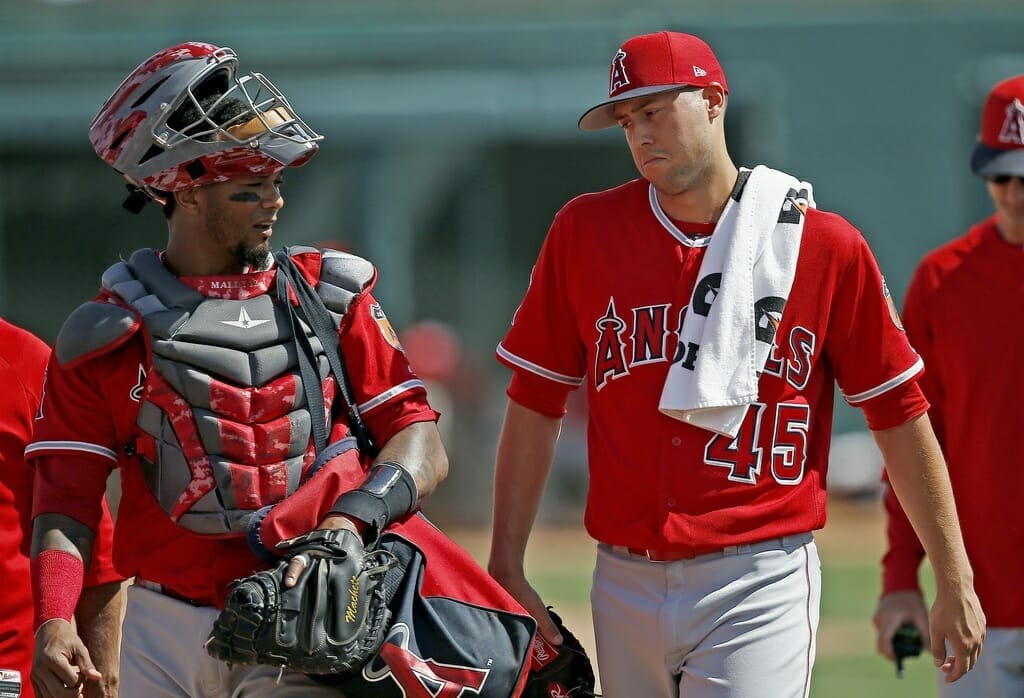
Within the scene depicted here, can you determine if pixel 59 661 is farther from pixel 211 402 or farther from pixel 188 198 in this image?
pixel 188 198

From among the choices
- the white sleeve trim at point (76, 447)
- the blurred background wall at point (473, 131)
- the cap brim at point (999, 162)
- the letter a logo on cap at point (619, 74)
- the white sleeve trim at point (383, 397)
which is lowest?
the blurred background wall at point (473, 131)

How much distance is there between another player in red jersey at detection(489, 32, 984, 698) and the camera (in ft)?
13.2

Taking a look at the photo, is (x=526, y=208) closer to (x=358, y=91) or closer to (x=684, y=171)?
(x=358, y=91)

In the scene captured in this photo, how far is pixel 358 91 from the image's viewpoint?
18625 millimetres

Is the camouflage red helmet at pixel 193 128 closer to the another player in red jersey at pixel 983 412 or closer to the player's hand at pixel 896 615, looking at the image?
the another player in red jersey at pixel 983 412

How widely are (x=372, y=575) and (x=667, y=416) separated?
901mm

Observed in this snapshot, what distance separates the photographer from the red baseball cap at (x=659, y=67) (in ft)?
13.5

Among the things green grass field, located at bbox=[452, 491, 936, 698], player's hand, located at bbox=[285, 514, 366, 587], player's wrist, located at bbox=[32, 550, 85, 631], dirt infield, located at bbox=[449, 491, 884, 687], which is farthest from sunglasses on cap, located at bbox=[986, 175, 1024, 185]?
dirt infield, located at bbox=[449, 491, 884, 687]

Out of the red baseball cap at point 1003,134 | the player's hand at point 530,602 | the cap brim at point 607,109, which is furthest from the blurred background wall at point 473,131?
the player's hand at point 530,602

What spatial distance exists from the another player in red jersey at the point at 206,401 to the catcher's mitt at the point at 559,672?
56 cm

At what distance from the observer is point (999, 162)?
5156mm

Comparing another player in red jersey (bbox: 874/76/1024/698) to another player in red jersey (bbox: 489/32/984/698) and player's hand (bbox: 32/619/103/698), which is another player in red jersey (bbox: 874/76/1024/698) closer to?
another player in red jersey (bbox: 489/32/984/698)

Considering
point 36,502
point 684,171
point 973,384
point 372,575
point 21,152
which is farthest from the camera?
point 21,152

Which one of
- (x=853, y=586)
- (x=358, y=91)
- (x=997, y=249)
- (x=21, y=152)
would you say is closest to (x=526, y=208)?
(x=358, y=91)
